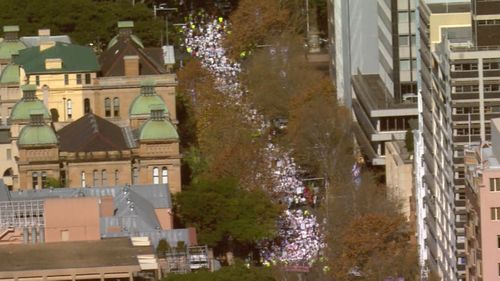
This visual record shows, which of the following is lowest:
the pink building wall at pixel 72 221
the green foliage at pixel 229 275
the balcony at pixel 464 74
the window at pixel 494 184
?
the green foliage at pixel 229 275

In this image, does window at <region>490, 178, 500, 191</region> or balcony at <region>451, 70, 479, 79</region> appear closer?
window at <region>490, 178, 500, 191</region>

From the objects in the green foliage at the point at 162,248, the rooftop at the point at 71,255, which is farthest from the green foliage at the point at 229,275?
the green foliage at the point at 162,248

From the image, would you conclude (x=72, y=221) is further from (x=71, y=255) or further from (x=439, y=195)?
(x=439, y=195)

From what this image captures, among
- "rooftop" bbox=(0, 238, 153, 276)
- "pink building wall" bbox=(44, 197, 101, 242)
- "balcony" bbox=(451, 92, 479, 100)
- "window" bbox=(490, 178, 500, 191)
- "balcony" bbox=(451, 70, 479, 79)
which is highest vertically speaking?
"balcony" bbox=(451, 70, 479, 79)

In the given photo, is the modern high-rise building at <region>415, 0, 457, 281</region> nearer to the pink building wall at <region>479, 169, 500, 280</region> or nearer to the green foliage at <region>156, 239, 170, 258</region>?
the pink building wall at <region>479, 169, 500, 280</region>

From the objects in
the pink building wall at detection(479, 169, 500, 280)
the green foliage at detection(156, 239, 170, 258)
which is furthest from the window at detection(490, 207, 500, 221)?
the green foliage at detection(156, 239, 170, 258)

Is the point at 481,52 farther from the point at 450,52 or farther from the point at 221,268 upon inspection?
the point at 221,268

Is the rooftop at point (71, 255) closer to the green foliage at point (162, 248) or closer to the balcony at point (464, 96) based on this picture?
the green foliage at point (162, 248)

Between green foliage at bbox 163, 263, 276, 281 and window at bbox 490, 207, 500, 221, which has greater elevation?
window at bbox 490, 207, 500, 221
